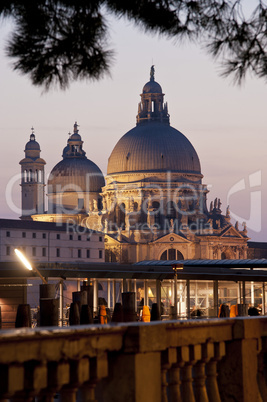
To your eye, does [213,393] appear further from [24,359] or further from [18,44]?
[18,44]

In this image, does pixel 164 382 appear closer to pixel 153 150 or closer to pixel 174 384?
pixel 174 384

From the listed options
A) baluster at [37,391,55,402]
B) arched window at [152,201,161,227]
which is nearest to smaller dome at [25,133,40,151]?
arched window at [152,201,161,227]

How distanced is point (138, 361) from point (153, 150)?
130368 millimetres

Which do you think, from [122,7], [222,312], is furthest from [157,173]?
[122,7]

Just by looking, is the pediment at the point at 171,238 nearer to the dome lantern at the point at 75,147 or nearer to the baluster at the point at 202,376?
the dome lantern at the point at 75,147

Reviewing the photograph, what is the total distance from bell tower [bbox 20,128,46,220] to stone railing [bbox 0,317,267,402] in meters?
148

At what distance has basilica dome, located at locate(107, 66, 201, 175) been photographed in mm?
135750

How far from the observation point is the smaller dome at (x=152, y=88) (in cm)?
14312

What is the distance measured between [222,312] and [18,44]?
9587 mm

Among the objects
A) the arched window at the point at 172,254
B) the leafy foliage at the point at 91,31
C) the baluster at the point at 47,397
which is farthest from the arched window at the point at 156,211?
the baluster at the point at 47,397

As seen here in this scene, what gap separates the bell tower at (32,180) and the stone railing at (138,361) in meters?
148

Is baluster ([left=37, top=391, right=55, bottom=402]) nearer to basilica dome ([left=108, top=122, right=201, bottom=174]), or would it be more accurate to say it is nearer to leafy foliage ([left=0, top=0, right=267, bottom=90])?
leafy foliage ([left=0, top=0, right=267, bottom=90])

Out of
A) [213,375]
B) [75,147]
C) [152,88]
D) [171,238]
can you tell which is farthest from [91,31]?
[75,147]

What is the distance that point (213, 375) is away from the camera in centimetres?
696
